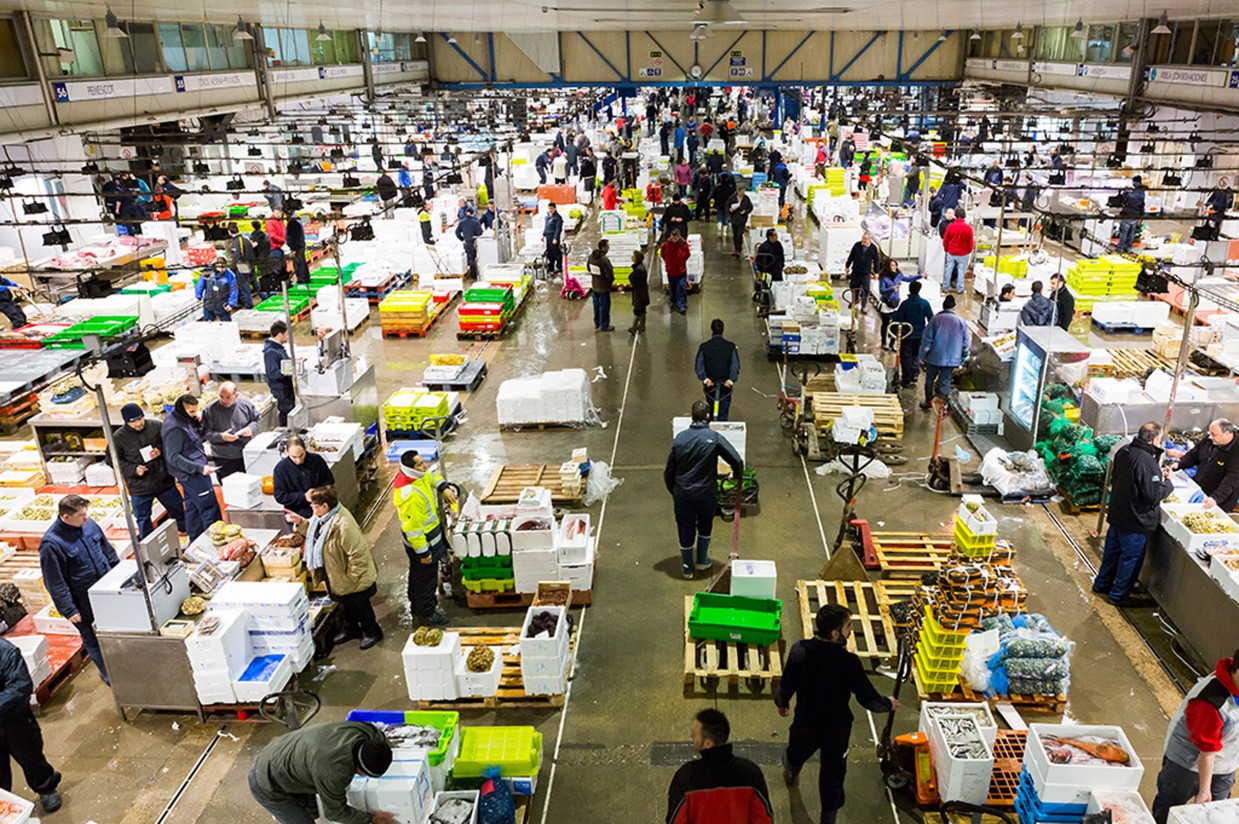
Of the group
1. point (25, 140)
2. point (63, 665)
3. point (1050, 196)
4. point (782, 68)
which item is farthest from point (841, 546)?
point (782, 68)

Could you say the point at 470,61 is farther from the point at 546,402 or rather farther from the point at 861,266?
the point at 546,402

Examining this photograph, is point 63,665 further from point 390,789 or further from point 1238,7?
point 1238,7

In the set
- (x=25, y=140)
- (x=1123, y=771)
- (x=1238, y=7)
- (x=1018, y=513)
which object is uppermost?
A: (x=1238, y=7)

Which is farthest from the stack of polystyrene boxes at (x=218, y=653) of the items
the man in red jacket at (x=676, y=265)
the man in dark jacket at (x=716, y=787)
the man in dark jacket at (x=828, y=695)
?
the man in red jacket at (x=676, y=265)

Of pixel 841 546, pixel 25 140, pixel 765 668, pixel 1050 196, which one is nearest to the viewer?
pixel 765 668

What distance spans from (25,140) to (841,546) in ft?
51.7

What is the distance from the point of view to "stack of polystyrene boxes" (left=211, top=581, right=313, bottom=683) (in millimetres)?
6805

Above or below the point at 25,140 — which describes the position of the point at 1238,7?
above

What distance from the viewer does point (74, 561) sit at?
22.3 feet

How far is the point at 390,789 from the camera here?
4898 millimetres

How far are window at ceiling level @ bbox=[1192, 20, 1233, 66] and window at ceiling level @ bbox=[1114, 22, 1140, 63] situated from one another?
2252 millimetres

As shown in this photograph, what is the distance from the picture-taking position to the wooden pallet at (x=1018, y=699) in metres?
6.61

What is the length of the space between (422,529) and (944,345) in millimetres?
7529

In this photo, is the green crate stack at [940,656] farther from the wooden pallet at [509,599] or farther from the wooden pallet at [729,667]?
the wooden pallet at [509,599]
